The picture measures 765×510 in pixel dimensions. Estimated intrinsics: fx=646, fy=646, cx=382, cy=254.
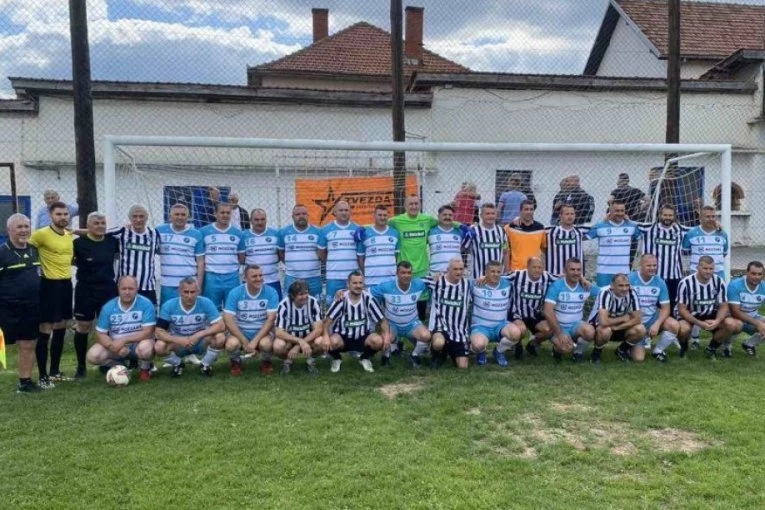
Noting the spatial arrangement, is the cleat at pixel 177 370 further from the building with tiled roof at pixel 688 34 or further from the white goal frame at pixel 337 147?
the building with tiled roof at pixel 688 34

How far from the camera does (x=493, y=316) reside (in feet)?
19.3

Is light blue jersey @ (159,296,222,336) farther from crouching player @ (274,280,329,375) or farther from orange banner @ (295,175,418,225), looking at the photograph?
orange banner @ (295,175,418,225)

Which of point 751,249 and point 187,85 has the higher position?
point 187,85

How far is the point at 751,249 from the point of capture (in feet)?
39.7

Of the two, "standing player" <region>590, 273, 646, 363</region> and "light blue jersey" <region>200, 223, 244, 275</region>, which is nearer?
"standing player" <region>590, 273, 646, 363</region>

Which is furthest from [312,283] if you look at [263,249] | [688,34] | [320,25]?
[320,25]

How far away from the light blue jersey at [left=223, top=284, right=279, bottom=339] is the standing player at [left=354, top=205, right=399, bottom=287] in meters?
0.99

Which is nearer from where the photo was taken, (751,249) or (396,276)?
(396,276)

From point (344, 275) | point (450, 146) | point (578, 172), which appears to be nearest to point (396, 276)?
point (344, 275)

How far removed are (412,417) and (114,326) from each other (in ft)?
8.82

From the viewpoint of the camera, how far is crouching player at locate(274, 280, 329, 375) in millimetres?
5527

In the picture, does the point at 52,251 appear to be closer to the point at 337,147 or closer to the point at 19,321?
the point at 19,321

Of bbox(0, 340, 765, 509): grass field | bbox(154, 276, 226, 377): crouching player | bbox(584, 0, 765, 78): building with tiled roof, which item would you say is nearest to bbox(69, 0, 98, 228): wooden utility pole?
bbox(154, 276, 226, 377): crouching player

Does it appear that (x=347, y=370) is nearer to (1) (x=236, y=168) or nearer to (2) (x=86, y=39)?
(2) (x=86, y=39)
